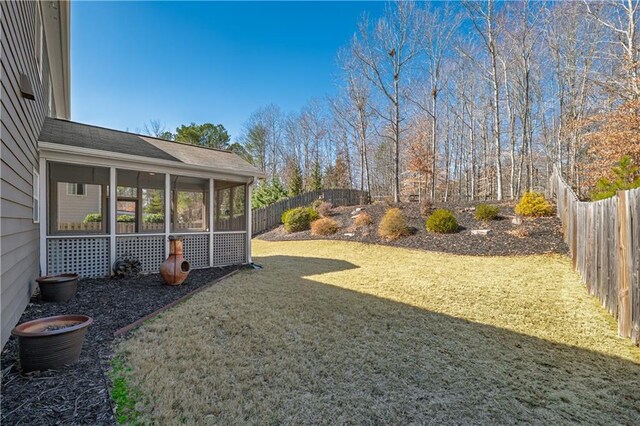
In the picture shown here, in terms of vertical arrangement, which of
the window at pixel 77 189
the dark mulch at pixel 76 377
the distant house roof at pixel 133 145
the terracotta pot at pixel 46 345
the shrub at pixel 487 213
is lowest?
the dark mulch at pixel 76 377

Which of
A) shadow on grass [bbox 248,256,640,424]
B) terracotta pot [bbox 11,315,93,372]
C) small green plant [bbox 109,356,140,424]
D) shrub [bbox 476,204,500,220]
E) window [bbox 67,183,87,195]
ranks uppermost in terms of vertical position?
window [bbox 67,183,87,195]

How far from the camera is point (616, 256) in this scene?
3.85m

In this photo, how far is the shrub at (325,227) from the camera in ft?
42.6

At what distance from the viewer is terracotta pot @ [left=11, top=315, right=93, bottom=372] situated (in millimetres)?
2521

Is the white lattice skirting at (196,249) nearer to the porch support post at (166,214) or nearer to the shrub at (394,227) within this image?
the porch support post at (166,214)

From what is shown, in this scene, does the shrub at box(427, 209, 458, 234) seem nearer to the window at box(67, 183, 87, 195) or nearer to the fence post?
the fence post

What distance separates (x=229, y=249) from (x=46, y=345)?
563 centimetres

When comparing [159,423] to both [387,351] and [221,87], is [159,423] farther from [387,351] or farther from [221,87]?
[221,87]

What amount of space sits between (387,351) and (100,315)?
373 cm

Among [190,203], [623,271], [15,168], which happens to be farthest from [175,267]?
[623,271]

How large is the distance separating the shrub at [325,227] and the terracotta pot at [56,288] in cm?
930

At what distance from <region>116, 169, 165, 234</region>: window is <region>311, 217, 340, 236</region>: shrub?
609 cm

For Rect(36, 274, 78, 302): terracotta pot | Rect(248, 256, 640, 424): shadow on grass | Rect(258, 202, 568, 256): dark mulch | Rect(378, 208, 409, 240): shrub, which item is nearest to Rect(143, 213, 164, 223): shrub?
Rect(36, 274, 78, 302): terracotta pot

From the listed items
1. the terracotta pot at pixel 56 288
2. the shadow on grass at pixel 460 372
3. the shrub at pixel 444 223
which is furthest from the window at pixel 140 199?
the shrub at pixel 444 223
